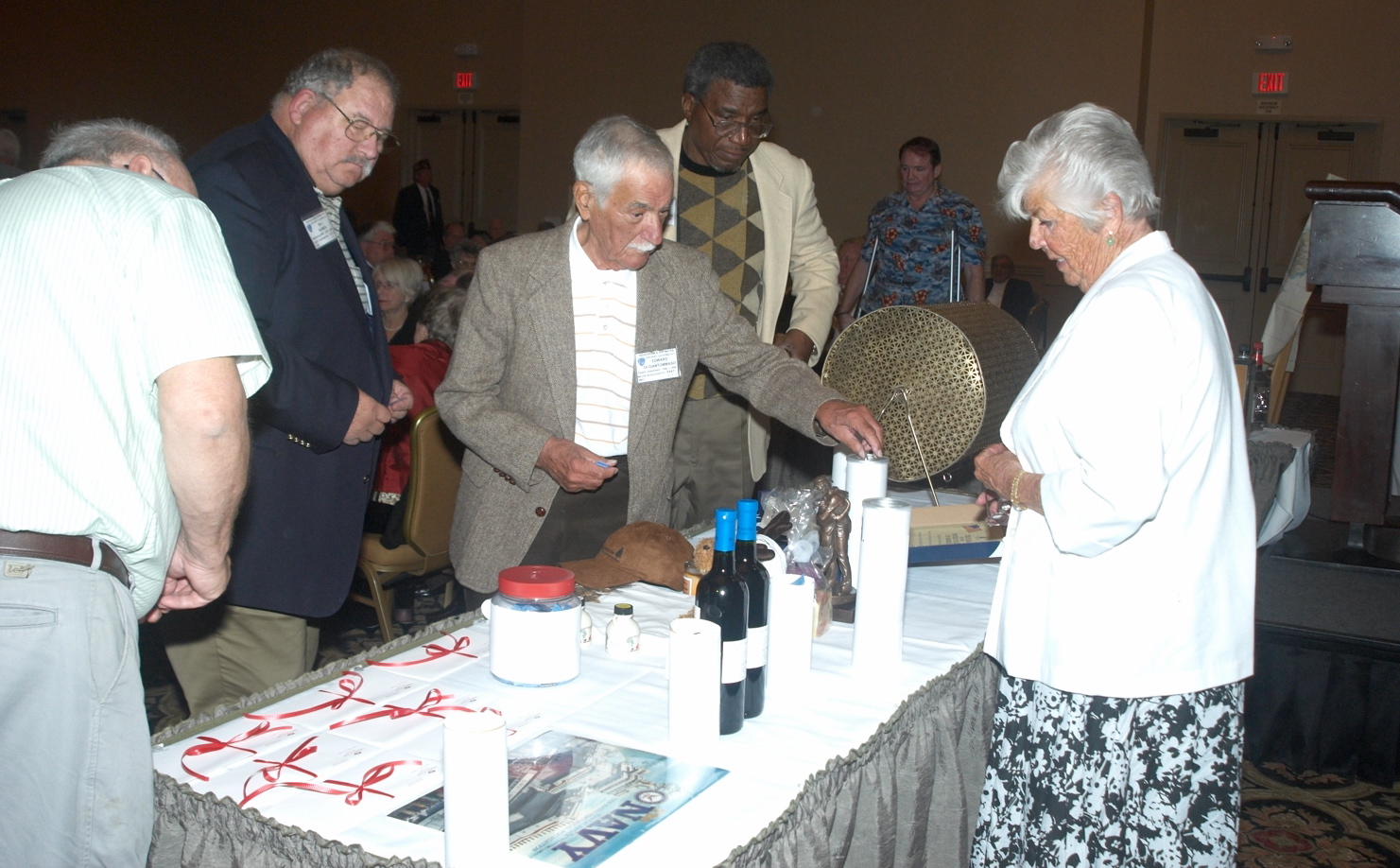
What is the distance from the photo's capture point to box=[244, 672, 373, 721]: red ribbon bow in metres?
1.38

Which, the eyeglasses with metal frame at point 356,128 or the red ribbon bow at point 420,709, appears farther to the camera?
the eyeglasses with metal frame at point 356,128

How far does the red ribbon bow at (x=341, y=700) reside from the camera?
1382mm

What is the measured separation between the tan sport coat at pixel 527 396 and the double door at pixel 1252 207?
338 inches

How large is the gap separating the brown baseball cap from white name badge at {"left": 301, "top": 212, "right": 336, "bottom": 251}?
78 centimetres

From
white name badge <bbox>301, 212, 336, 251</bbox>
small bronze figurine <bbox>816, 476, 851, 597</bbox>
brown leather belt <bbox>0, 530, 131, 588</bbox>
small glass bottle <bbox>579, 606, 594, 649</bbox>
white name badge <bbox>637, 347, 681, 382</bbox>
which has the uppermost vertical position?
white name badge <bbox>301, 212, 336, 251</bbox>

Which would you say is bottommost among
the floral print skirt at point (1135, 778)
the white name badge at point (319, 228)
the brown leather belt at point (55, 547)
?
the floral print skirt at point (1135, 778)

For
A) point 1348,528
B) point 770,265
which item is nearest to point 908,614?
point 770,265

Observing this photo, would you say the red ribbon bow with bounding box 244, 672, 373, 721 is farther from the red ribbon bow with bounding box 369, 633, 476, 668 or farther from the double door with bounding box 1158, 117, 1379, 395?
the double door with bounding box 1158, 117, 1379, 395

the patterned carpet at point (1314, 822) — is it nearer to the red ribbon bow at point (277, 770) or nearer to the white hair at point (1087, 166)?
the white hair at point (1087, 166)

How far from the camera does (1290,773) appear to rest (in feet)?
10.2

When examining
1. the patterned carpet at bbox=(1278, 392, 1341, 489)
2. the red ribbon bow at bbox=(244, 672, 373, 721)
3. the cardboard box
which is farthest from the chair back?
the patterned carpet at bbox=(1278, 392, 1341, 489)

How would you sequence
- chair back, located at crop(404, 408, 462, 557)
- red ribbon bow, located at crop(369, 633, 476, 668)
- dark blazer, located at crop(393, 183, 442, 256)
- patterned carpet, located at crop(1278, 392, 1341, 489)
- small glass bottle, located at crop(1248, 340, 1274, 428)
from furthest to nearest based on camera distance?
1. dark blazer, located at crop(393, 183, 442, 256)
2. patterned carpet, located at crop(1278, 392, 1341, 489)
3. small glass bottle, located at crop(1248, 340, 1274, 428)
4. chair back, located at crop(404, 408, 462, 557)
5. red ribbon bow, located at crop(369, 633, 476, 668)

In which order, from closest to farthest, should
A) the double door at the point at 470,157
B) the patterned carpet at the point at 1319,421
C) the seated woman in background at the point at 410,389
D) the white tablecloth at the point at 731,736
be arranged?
the white tablecloth at the point at 731,736
the seated woman in background at the point at 410,389
the patterned carpet at the point at 1319,421
the double door at the point at 470,157

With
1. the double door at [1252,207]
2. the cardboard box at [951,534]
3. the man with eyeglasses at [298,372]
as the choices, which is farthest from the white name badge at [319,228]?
the double door at [1252,207]
